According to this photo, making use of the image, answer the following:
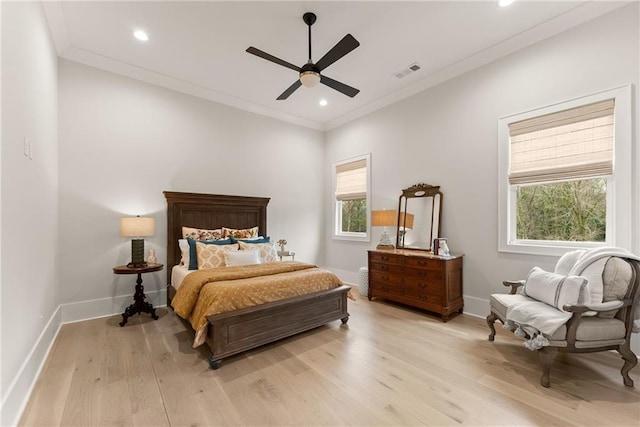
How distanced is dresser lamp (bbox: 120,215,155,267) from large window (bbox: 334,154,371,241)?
11.3ft

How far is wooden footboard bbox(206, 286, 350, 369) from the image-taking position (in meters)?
2.41

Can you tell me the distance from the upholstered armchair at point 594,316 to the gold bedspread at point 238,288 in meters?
1.99

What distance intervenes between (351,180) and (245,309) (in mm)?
3603

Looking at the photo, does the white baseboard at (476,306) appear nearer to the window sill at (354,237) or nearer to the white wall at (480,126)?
the white wall at (480,126)

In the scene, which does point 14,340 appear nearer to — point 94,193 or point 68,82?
point 94,193

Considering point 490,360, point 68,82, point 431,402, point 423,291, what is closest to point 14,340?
point 431,402

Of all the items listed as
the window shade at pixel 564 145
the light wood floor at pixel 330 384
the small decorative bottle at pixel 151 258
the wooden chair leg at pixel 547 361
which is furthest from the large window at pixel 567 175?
the small decorative bottle at pixel 151 258

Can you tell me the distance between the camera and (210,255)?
3.58 m

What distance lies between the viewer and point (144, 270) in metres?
3.38

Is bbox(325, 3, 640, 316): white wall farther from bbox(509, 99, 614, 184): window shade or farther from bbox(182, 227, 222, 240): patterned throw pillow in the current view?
bbox(182, 227, 222, 240): patterned throw pillow

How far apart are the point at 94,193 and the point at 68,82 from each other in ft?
4.60

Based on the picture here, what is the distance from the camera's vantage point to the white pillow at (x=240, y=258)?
354 cm

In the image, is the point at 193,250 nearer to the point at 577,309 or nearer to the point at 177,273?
the point at 177,273

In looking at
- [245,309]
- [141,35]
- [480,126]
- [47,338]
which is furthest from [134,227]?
[480,126]
